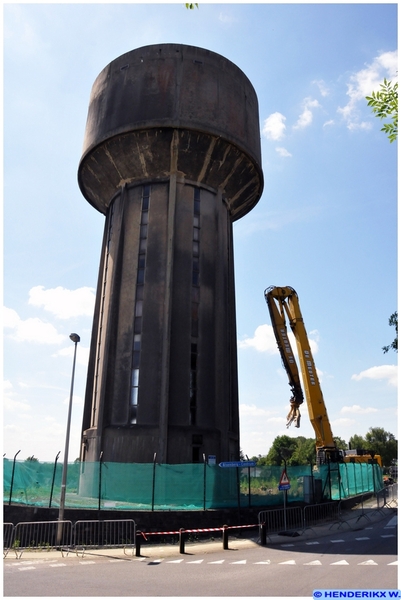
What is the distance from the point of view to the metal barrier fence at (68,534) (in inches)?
664

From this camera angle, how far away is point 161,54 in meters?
28.9

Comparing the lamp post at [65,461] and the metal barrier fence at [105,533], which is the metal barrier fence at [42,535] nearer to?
the lamp post at [65,461]

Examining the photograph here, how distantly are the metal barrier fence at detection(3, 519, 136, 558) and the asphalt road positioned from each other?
159 cm

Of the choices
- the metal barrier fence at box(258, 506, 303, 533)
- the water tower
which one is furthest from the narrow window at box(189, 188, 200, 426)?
the metal barrier fence at box(258, 506, 303, 533)

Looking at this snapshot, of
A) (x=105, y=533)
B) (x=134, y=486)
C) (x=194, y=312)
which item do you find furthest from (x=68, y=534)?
(x=194, y=312)

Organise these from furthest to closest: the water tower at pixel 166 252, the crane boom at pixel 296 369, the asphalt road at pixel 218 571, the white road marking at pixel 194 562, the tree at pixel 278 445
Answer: the tree at pixel 278 445
the crane boom at pixel 296 369
the water tower at pixel 166 252
the white road marking at pixel 194 562
the asphalt road at pixel 218 571

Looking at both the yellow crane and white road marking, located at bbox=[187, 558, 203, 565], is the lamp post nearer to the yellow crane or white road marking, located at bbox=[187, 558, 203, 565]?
white road marking, located at bbox=[187, 558, 203, 565]

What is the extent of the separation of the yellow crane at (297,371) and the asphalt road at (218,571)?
40.7 feet

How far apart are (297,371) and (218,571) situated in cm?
1989

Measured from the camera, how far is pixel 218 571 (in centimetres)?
1222

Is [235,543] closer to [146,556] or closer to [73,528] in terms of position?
[146,556]

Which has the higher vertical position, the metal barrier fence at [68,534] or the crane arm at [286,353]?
the crane arm at [286,353]

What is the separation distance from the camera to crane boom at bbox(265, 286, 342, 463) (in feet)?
97.6

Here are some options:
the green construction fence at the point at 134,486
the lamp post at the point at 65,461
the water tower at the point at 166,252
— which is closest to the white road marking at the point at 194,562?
the green construction fence at the point at 134,486
